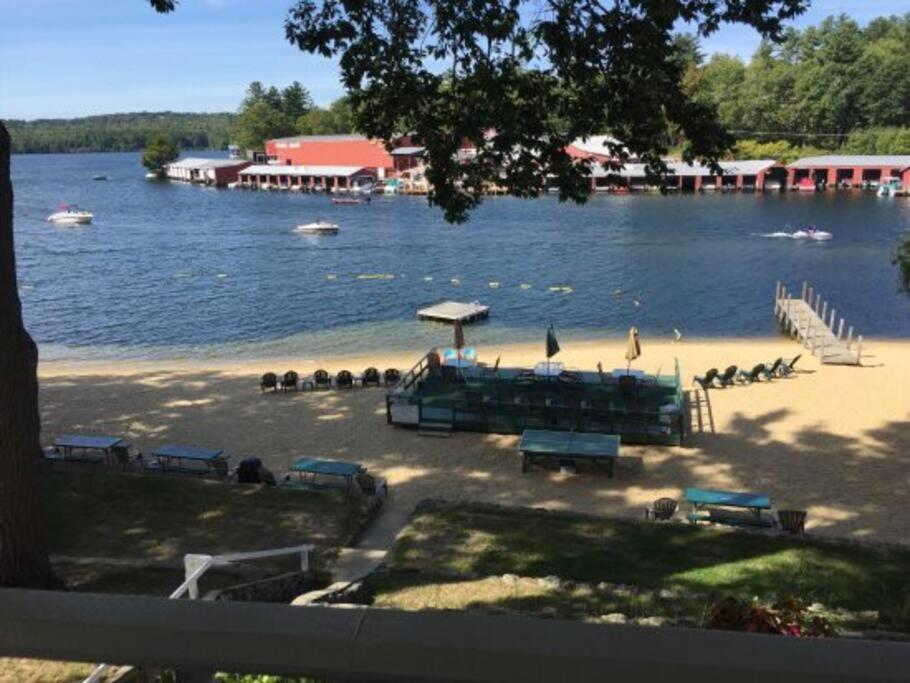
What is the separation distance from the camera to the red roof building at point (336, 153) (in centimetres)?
12356

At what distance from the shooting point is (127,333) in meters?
44.1

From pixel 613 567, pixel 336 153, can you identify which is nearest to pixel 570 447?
pixel 613 567

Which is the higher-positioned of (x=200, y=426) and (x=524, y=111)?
(x=524, y=111)

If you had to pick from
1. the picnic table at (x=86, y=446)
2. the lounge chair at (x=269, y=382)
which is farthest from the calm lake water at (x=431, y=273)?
the picnic table at (x=86, y=446)

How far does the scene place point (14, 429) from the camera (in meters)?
8.05

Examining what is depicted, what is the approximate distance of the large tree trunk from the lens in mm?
7984

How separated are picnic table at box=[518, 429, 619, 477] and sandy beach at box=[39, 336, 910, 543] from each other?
497 mm

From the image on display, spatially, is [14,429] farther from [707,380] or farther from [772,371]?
[772,371]

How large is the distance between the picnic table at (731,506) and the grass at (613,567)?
161cm

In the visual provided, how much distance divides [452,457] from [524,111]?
39.3ft

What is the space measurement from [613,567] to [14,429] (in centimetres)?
842

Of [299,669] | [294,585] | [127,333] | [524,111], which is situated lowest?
[127,333]

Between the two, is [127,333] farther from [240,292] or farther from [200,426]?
[200,426]

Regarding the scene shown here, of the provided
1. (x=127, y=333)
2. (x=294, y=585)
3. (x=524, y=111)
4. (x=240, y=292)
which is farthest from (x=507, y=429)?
(x=240, y=292)
